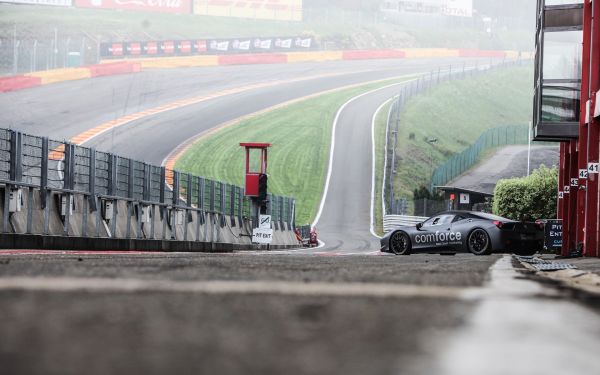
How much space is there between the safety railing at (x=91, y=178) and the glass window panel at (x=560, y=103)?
11311mm

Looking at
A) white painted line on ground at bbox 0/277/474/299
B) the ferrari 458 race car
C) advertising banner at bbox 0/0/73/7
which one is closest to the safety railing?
the ferrari 458 race car

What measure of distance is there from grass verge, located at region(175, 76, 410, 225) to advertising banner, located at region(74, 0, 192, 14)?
3409 centimetres

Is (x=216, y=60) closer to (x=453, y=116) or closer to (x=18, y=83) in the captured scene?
(x=453, y=116)

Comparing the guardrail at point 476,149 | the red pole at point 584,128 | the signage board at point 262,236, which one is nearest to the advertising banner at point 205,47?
the guardrail at point 476,149

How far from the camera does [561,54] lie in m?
34.8

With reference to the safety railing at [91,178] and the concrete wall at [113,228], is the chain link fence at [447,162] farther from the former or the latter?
the safety railing at [91,178]

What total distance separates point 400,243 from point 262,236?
11817 mm

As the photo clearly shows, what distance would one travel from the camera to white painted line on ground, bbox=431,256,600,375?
1415 millimetres

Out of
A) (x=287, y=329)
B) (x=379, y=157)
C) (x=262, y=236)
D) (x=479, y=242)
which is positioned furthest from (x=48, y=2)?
(x=287, y=329)

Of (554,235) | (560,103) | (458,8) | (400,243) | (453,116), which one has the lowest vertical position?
(554,235)

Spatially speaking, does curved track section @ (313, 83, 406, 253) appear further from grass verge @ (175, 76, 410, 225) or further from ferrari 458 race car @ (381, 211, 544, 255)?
ferrari 458 race car @ (381, 211, 544, 255)

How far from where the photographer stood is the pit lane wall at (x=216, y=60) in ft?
313

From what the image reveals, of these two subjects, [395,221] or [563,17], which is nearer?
[563,17]

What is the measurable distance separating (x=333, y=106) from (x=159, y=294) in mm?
101701
